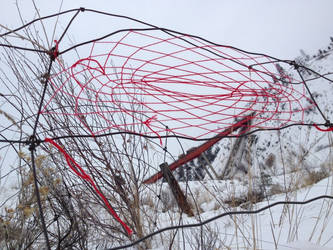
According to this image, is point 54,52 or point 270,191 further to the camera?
point 270,191

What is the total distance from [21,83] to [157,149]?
886 millimetres

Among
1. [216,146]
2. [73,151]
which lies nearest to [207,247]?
[73,151]

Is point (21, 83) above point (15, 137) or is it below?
above

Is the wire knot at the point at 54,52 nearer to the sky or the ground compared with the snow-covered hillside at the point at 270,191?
nearer to the sky

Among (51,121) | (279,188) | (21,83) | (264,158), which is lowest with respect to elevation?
(279,188)

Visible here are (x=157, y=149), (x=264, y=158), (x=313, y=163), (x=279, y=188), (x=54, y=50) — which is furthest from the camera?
(x=264, y=158)

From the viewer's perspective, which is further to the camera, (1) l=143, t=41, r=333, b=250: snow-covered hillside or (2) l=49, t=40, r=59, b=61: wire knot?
(1) l=143, t=41, r=333, b=250: snow-covered hillside

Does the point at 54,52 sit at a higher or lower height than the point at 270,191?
higher

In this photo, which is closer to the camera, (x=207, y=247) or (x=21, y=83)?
(x=207, y=247)

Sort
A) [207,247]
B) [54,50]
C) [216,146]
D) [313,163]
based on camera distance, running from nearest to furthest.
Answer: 1. [54,50]
2. [207,247]
3. [313,163]
4. [216,146]

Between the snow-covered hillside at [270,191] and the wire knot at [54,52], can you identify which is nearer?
the wire knot at [54,52]

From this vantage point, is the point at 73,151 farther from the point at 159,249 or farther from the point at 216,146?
the point at 216,146

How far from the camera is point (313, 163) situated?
4.12 meters

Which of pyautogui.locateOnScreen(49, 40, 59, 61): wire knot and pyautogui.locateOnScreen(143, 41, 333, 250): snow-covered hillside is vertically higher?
pyautogui.locateOnScreen(49, 40, 59, 61): wire knot
